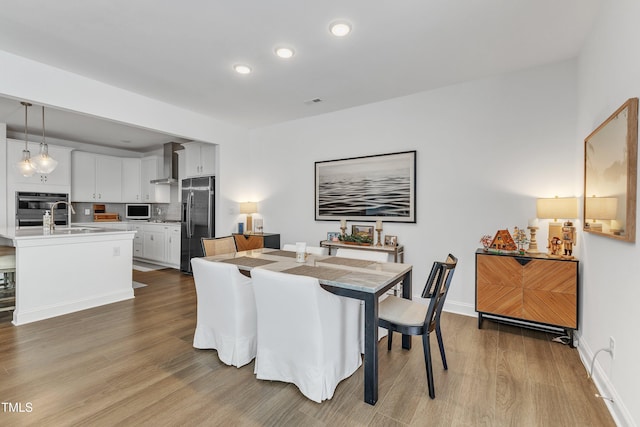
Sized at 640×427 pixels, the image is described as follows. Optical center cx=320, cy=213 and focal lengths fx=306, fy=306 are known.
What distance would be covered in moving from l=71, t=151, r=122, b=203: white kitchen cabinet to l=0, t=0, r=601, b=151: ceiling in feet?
11.8

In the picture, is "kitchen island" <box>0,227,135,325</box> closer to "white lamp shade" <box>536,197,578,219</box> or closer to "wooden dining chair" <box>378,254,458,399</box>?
"wooden dining chair" <box>378,254,458,399</box>

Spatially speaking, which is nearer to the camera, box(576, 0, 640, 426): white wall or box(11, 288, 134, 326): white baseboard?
box(576, 0, 640, 426): white wall

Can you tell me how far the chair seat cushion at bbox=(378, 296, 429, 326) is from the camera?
80.7 inches

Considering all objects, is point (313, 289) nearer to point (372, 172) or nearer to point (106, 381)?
point (106, 381)

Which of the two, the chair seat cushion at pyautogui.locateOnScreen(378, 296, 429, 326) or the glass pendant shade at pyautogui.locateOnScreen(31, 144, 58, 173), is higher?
the glass pendant shade at pyautogui.locateOnScreen(31, 144, 58, 173)

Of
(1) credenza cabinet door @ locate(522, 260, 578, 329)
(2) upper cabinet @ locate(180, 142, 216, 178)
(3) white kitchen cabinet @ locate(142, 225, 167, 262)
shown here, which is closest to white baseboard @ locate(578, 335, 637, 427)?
(1) credenza cabinet door @ locate(522, 260, 578, 329)

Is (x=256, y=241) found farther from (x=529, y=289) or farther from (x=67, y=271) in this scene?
(x=529, y=289)

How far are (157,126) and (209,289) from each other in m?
2.74

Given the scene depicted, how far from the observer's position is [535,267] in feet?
9.07

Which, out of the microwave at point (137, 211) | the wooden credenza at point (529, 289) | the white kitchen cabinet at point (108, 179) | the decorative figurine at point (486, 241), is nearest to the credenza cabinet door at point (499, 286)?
the wooden credenza at point (529, 289)

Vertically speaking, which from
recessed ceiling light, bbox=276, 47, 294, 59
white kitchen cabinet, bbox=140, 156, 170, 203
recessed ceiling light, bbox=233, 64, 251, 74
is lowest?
white kitchen cabinet, bbox=140, 156, 170, 203

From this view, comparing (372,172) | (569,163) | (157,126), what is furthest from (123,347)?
(569,163)

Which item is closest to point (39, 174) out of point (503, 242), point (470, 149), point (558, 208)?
point (470, 149)

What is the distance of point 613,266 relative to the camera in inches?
75.4
